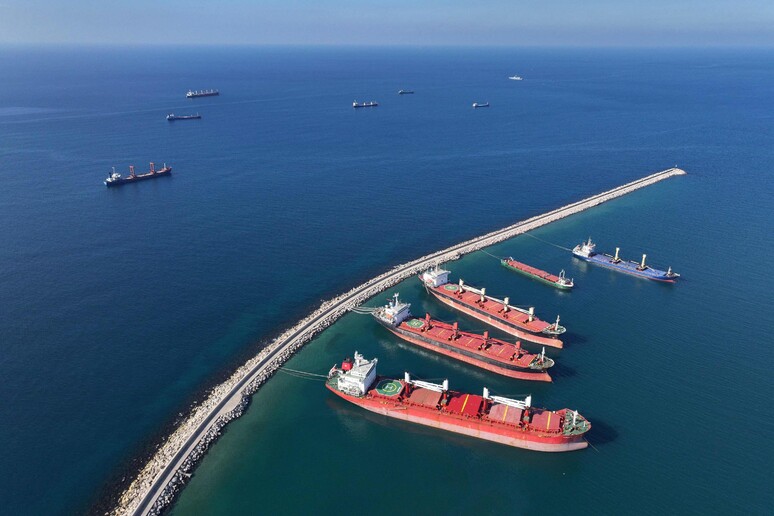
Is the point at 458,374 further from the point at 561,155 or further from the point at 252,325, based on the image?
the point at 561,155

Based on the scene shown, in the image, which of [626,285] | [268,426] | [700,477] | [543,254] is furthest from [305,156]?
[700,477]

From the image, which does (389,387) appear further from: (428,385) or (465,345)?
(465,345)

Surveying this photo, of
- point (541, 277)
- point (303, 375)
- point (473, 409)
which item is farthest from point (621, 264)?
point (303, 375)

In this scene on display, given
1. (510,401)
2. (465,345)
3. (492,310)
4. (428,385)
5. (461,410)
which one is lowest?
(461,410)

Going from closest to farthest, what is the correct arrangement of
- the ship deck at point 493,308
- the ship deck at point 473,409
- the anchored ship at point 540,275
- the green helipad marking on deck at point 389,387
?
the ship deck at point 473,409 → the green helipad marking on deck at point 389,387 → the ship deck at point 493,308 → the anchored ship at point 540,275

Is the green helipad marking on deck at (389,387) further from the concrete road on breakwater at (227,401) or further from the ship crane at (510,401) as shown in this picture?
the concrete road on breakwater at (227,401)

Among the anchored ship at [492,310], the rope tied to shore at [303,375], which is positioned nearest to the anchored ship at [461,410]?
the rope tied to shore at [303,375]

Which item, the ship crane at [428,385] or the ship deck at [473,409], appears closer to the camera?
the ship deck at [473,409]
